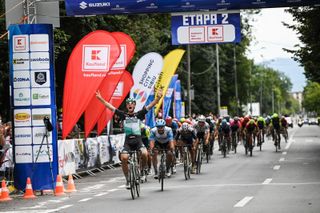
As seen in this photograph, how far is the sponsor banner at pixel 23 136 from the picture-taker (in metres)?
18.4

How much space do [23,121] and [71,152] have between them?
5139 mm

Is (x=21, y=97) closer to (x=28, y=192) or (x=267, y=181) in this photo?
(x=28, y=192)

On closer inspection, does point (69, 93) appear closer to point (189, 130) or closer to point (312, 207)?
point (189, 130)

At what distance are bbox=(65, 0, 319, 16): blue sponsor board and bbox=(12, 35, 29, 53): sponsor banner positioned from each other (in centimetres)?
371

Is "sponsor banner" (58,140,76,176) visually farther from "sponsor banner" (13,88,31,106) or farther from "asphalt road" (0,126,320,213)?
"sponsor banner" (13,88,31,106)

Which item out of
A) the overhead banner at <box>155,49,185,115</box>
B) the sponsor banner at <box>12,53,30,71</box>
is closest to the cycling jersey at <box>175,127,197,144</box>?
the sponsor banner at <box>12,53,30,71</box>

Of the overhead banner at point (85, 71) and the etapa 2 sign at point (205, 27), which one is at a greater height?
the etapa 2 sign at point (205, 27)

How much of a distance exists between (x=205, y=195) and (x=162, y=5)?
769 cm

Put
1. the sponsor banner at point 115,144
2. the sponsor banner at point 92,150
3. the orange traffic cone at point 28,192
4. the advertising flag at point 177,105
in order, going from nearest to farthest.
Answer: the orange traffic cone at point 28,192 < the sponsor banner at point 92,150 < the sponsor banner at point 115,144 < the advertising flag at point 177,105

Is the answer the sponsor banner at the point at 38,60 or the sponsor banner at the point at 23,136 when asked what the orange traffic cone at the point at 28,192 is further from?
the sponsor banner at the point at 38,60

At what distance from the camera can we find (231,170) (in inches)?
938

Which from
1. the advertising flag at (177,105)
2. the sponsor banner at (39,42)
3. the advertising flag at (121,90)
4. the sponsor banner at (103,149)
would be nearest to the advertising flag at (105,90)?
the advertising flag at (121,90)

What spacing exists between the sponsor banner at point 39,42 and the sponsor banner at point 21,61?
245 mm

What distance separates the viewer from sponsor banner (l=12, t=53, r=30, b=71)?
726 inches
